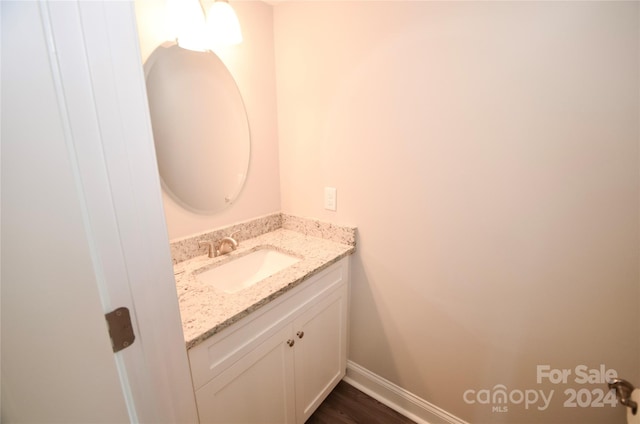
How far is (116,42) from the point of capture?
1.49 feet

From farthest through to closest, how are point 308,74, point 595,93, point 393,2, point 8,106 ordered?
point 308,74, point 393,2, point 595,93, point 8,106

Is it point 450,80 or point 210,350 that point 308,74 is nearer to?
point 450,80

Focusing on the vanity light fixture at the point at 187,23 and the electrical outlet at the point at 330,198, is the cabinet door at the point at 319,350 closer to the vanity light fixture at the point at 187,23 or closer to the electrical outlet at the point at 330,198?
the electrical outlet at the point at 330,198

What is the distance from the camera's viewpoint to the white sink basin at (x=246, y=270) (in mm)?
1262

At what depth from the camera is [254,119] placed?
1478mm

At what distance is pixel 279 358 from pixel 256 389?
134mm

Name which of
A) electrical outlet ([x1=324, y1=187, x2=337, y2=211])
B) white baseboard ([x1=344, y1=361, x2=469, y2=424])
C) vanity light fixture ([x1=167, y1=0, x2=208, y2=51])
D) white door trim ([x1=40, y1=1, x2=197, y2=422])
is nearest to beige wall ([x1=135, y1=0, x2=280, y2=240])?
vanity light fixture ([x1=167, y1=0, x2=208, y2=51])

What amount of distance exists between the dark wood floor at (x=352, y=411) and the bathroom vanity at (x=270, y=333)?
11cm

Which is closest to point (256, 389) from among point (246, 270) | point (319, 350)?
point (319, 350)

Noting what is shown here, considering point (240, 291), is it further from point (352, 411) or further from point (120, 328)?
point (352, 411)

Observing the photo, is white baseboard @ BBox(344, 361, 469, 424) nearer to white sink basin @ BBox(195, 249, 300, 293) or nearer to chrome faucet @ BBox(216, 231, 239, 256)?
white sink basin @ BBox(195, 249, 300, 293)

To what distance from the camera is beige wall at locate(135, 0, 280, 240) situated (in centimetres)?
127

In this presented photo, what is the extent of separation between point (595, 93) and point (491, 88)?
0.29m

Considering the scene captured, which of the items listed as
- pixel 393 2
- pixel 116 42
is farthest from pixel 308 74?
pixel 116 42
